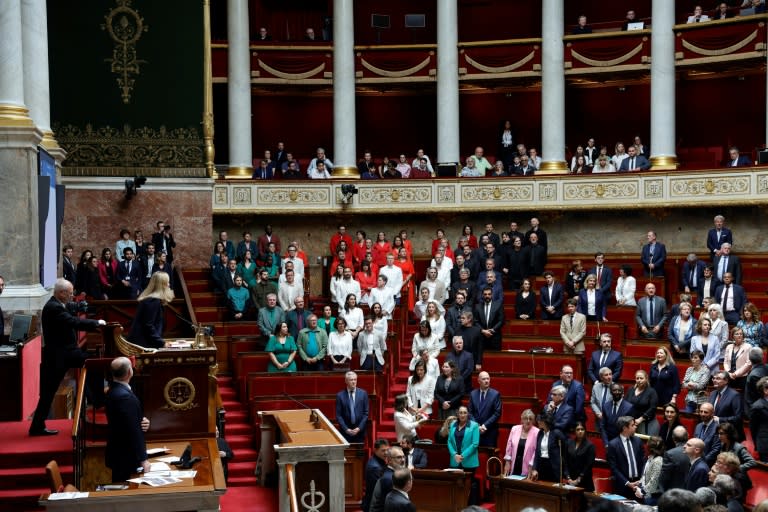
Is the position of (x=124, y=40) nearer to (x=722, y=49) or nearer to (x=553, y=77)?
(x=553, y=77)

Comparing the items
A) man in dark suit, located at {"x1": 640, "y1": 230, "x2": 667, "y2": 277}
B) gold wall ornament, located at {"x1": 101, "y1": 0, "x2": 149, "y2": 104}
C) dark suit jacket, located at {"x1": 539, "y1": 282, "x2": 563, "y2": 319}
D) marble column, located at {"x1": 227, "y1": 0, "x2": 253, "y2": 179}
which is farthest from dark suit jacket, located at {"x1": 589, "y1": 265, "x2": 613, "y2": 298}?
marble column, located at {"x1": 227, "y1": 0, "x2": 253, "y2": 179}

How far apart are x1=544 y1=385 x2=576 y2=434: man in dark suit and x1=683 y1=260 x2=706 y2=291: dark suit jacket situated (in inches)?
191

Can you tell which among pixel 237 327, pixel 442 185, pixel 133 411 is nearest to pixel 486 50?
pixel 442 185

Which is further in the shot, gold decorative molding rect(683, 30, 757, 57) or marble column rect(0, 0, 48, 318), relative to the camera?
gold decorative molding rect(683, 30, 757, 57)

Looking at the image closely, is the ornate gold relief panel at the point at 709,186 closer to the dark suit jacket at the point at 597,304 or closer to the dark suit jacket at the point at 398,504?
the dark suit jacket at the point at 597,304

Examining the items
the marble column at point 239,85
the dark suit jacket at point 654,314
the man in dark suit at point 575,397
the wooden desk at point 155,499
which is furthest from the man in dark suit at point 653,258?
the wooden desk at point 155,499

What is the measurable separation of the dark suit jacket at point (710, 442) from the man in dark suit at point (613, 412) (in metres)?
1.35

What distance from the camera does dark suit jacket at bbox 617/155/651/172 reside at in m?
20.6

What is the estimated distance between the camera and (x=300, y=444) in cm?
795

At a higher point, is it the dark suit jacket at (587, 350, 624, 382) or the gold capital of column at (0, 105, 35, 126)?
the gold capital of column at (0, 105, 35, 126)

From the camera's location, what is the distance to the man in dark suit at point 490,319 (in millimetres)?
14062

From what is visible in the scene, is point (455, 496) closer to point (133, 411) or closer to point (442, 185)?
point (133, 411)

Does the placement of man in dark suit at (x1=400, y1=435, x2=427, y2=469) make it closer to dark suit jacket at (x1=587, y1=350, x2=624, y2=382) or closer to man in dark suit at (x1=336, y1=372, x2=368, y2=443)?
man in dark suit at (x1=336, y1=372, x2=368, y2=443)

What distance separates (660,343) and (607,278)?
2.09 meters
